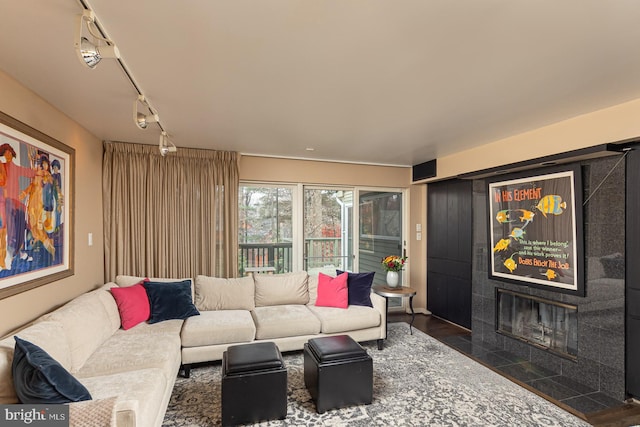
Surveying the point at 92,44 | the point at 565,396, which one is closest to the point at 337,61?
the point at 92,44

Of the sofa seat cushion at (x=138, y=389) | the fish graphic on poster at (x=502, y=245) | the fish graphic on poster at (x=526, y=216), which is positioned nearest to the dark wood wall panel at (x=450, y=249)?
the fish graphic on poster at (x=502, y=245)

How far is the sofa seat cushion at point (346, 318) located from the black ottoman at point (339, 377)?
889 millimetres

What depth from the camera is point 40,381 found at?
1597 millimetres

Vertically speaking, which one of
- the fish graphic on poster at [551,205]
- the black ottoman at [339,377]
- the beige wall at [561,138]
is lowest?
the black ottoman at [339,377]

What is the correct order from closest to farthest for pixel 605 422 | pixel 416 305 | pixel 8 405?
pixel 8 405 → pixel 605 422 → pixel 416 305

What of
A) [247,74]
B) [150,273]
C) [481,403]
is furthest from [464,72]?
[150,273]

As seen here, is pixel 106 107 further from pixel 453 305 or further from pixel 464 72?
pixel 453 305

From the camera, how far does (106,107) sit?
8.97 ft

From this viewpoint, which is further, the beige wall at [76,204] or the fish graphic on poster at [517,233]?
the fish graphic on poster at [517,233]

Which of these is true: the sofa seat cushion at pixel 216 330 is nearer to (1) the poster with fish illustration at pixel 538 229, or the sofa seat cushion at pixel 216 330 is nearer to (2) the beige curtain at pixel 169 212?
(2) the beige curtain at pixel 169 212

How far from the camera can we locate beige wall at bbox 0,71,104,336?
2184 mm

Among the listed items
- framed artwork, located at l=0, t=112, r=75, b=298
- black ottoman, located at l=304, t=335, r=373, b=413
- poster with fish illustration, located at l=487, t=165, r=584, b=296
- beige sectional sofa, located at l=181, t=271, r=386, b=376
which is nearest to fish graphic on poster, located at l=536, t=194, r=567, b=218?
poster with fish illustration, located at l=487, t=165, r=584, b=296

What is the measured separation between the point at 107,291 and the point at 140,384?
4.99ft

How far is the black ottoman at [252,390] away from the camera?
230 centimetres
